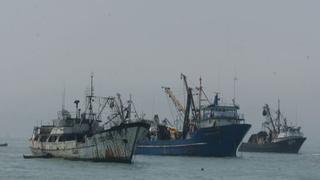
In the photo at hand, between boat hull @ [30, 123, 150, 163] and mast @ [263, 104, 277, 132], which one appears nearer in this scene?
boat hull @ [30, 123, 150, 163]

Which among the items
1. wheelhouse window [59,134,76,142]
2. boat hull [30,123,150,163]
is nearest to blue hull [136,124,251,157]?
wheelhouse window [59,134,76,142]

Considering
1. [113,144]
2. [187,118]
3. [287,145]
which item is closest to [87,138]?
[113,144]

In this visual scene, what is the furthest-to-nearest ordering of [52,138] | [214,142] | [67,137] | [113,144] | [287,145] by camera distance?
[287,145]
[214,142]
[52,138]
[67,137]
[113,144]

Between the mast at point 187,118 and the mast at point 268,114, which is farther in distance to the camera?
the mast at point 268,114

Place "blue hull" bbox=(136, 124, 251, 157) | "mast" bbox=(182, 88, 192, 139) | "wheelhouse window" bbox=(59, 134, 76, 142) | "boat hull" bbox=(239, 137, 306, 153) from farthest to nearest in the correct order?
"boat hull" bbox=(239, 137, 306, 153)
"mast" bbox=(182, 88, 192, 139)
"blue hull" bbox=(136, 124, 251, 157)
"wheelhouse window" bbox=(59, 134, 76, 142)

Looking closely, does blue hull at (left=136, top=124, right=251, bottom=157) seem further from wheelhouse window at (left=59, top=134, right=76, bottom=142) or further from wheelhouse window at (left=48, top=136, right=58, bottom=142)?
wheelhouse window at (left=59, top=134, right=76, bottom=142)

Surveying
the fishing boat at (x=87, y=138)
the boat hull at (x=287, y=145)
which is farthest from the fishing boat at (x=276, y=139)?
the fishing boat at (x=87, y=138)

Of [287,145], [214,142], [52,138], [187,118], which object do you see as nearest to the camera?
[52,138]

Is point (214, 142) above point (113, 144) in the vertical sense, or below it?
above

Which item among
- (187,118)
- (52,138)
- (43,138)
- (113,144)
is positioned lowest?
(113,144)

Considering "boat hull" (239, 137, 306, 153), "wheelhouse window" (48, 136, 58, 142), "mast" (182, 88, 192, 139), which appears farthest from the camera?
"boat hull" (239, 137, 306, 153)

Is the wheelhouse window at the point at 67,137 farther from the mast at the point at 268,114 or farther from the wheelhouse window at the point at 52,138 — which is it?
the mast at the point at 268,114

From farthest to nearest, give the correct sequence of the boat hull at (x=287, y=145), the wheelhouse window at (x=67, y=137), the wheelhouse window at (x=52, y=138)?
the boat hull at (x=287, y=145), the wheelhouse window at (x=52, y=138), the wheelhouse window at (x=67, y=137)

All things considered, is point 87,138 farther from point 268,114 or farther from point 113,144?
point 268,114
